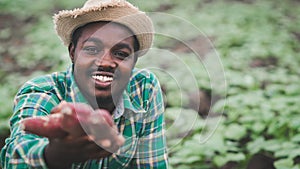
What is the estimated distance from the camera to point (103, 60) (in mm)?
1388

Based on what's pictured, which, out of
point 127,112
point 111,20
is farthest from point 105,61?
point 127,112

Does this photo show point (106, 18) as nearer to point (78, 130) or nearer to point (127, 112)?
point (127, 112)

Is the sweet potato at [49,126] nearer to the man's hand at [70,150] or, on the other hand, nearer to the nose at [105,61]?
the man's hand at [70,150]

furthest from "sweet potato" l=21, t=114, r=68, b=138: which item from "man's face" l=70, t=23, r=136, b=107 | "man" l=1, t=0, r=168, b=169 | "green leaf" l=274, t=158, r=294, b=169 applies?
"green leaf" l=274, t=158, r=294, b=169

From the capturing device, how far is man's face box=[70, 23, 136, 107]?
4.58 ft

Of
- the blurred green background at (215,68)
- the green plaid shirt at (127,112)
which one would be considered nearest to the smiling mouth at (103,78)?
the green plaid shirt at (127,112)

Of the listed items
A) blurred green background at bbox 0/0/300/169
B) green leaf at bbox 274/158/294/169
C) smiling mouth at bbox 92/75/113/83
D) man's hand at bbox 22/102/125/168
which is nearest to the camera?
man's hand at bbox 22/102/125/168

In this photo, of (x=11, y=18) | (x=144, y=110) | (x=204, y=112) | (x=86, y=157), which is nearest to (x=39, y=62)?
(x=11, y=18)

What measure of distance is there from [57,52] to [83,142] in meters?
3.58

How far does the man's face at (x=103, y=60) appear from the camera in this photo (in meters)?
1.40

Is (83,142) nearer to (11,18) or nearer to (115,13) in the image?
(115,13)

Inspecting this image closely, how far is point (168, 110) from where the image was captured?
316 cm

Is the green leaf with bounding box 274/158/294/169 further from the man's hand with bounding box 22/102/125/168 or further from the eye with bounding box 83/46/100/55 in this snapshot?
the man's hand with bounding box 22/102/125/168

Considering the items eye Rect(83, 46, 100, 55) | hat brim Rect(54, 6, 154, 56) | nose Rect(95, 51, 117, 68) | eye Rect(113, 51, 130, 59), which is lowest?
nose Rect(95, 51, 117, 68)
